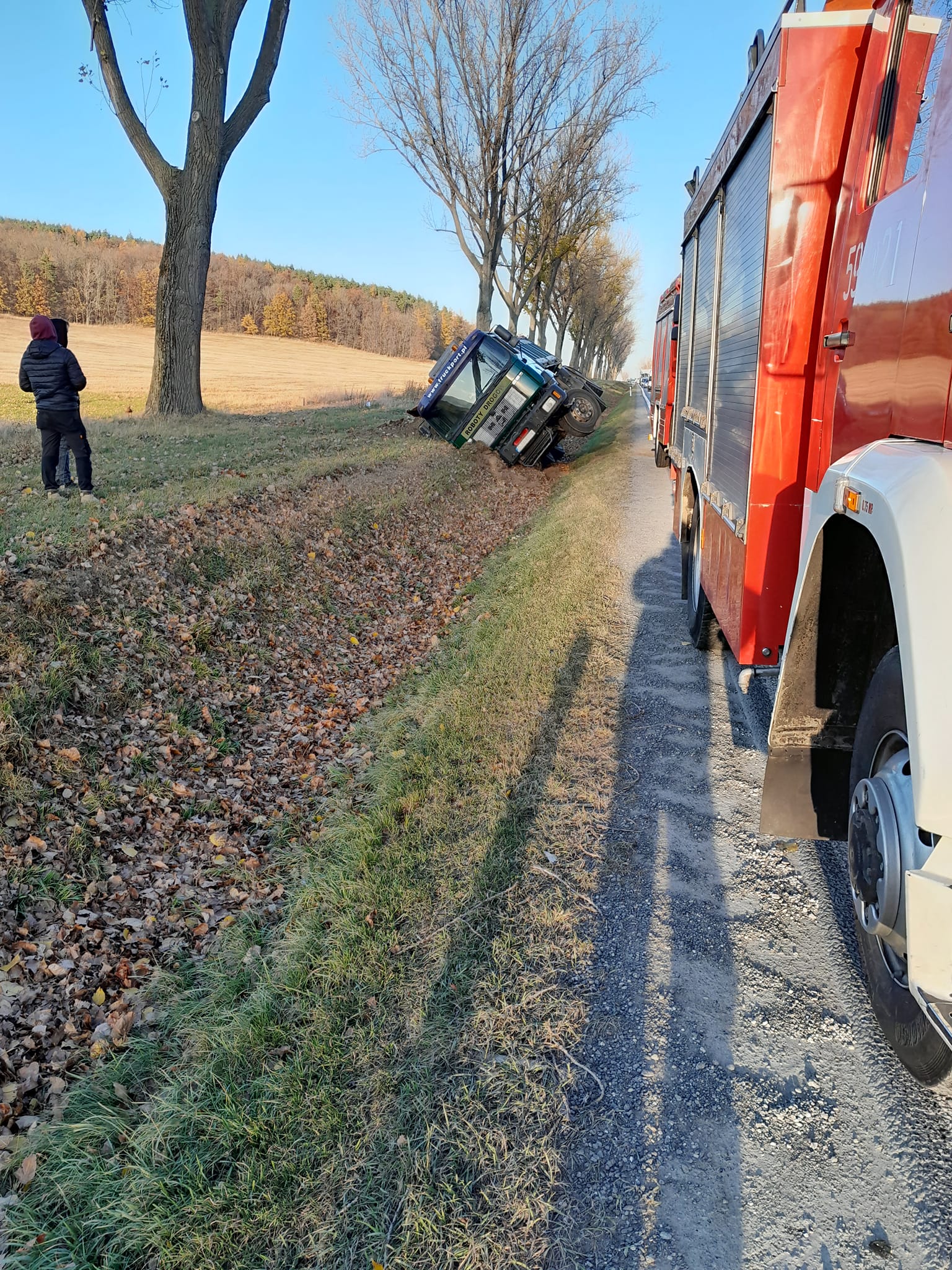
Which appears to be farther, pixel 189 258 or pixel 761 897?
pixel 189 258

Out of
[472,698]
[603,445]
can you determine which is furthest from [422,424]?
[472,698]

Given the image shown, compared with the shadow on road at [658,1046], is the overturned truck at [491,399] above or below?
above

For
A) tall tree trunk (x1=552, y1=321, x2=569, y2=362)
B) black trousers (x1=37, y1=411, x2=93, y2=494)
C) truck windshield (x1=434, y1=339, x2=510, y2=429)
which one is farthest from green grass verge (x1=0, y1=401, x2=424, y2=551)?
tall tree trunk (x1=552, y1=321, x2=569, y2=362)

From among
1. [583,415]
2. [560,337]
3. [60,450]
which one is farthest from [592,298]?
[60,450]

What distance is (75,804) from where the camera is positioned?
14.9 feet

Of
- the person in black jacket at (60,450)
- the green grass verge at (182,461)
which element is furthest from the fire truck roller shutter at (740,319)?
the person in black jacket at (60,450)

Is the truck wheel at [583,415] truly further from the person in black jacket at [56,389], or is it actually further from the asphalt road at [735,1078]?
the asphalt road at [735,1078]

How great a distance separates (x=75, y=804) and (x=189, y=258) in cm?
1448

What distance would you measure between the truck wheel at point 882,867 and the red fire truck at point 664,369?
9.40m

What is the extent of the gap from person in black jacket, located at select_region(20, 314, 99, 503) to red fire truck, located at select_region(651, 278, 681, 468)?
7.53 metres

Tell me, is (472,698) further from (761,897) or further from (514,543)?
(514,543)

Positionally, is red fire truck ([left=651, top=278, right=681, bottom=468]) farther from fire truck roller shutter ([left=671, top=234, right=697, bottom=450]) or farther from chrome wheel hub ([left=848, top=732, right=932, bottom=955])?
chrome wheel hub ([left=848, top=732, right=932, bottom=955])

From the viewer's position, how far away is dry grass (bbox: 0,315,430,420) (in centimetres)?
2875

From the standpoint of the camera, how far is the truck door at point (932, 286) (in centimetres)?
206
